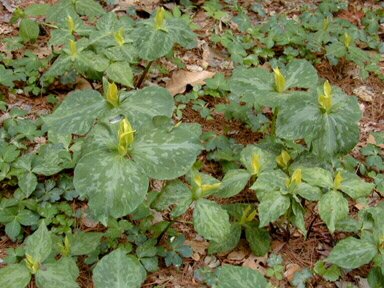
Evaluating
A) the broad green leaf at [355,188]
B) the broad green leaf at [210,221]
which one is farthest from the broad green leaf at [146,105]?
the broad green leaf at [355,188]

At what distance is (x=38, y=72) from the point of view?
11.4 ft

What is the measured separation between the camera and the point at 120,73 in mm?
3010

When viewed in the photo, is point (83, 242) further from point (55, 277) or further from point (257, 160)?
point (257, 160)

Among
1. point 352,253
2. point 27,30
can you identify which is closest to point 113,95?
point 352,253

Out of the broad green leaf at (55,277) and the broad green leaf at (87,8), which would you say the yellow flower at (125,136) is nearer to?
the broad green leaf at (55,277)

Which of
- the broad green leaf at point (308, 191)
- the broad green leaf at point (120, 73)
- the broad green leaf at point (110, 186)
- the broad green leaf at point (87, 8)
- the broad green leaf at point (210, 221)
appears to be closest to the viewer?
the broad green leaf at point (110, 186)

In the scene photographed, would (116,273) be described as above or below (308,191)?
below

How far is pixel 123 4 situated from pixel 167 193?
6.81 ft

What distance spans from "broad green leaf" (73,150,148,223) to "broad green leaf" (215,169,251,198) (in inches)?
20.1

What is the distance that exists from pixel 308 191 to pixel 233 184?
341 mm

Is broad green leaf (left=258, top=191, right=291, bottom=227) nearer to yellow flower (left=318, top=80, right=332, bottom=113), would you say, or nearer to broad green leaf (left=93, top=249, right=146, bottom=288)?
yellow flower (left=318, top=80, right=332, bottom=113)

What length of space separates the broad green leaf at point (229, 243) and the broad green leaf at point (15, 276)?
87 centimetres

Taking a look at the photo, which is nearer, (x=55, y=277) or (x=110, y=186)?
(x=110, y=186)

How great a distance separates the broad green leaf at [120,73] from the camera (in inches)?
118
